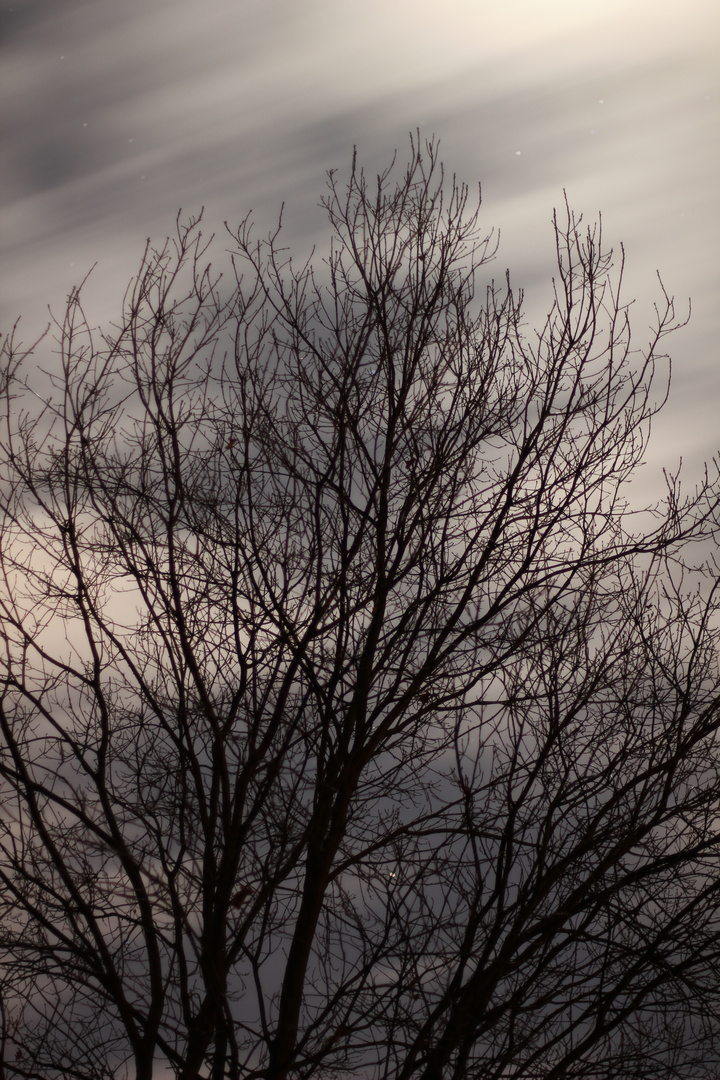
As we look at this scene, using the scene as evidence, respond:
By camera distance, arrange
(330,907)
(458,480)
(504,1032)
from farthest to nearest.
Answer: (458,480), (330,907), (504,1032)

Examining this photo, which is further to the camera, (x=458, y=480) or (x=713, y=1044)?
(x=458, y=480)

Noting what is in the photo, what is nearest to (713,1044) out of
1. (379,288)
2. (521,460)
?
(521,460)

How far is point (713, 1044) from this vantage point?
5734 mm

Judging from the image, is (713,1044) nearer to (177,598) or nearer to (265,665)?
(265,665)

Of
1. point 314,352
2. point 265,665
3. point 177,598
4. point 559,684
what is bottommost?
point 559,684

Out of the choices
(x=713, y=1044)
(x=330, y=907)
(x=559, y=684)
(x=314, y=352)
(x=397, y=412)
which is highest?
(x=314, y=352)

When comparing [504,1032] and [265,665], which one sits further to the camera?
[265,665]

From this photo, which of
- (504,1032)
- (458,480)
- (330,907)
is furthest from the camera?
(458,480)

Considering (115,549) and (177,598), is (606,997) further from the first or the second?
(115,549)

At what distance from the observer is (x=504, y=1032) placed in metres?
5.39

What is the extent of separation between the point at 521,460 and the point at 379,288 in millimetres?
1613

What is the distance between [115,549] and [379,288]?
8.58ft

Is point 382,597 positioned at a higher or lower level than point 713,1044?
higher

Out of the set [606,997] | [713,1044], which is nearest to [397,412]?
[606,997]
